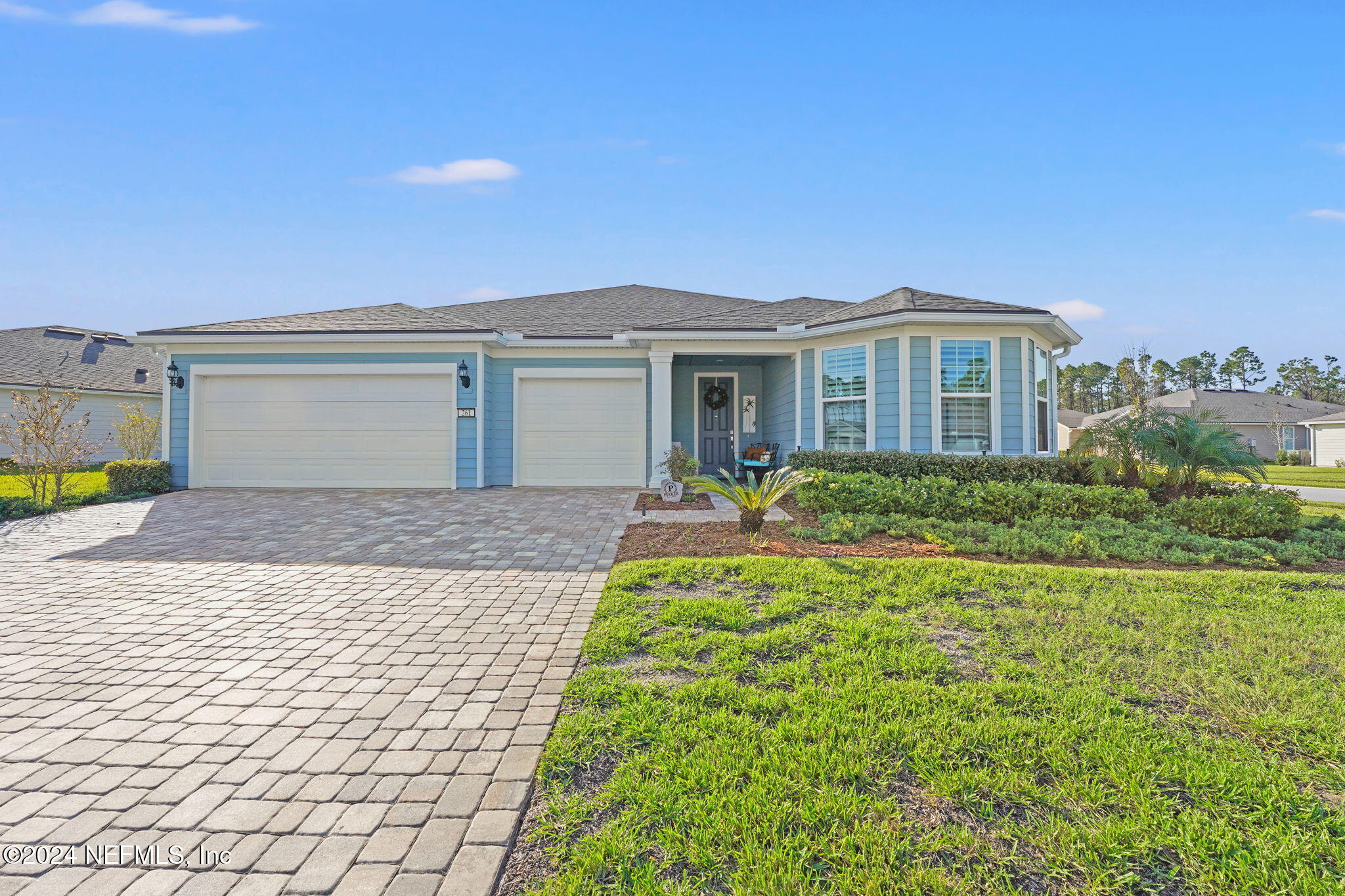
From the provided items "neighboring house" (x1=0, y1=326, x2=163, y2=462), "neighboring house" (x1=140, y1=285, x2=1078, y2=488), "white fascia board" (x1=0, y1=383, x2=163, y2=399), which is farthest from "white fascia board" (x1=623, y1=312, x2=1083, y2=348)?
"neighboring house" (x1=0, y1=326, x2=163, y2=462)

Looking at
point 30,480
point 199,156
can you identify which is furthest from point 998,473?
point 30,480

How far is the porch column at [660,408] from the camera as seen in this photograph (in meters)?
10.8

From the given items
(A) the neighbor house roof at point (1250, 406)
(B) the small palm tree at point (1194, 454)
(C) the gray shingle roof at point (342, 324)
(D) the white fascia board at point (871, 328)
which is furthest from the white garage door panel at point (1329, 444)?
(C) the gray shingle roof at point (342, 324)

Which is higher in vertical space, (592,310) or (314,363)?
(592,310)

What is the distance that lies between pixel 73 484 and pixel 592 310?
36.8 feet

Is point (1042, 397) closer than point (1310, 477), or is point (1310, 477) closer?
point (1042, 397)

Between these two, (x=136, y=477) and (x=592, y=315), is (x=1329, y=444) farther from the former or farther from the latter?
(x=136, y=477)

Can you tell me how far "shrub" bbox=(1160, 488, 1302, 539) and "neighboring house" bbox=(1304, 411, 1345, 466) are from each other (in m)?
25.6

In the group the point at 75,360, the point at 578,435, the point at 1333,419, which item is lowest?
the point at 578,435

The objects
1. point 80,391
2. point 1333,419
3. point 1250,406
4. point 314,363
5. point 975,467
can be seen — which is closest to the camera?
point 975,467

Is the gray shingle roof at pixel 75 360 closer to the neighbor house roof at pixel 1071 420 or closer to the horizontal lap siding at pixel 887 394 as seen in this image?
the horizontal lap siding at pixel 887 394

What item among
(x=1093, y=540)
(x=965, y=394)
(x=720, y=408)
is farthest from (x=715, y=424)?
(x=1093, y=540)

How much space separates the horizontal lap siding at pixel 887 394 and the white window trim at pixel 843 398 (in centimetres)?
6

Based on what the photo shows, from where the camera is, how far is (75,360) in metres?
17.6
